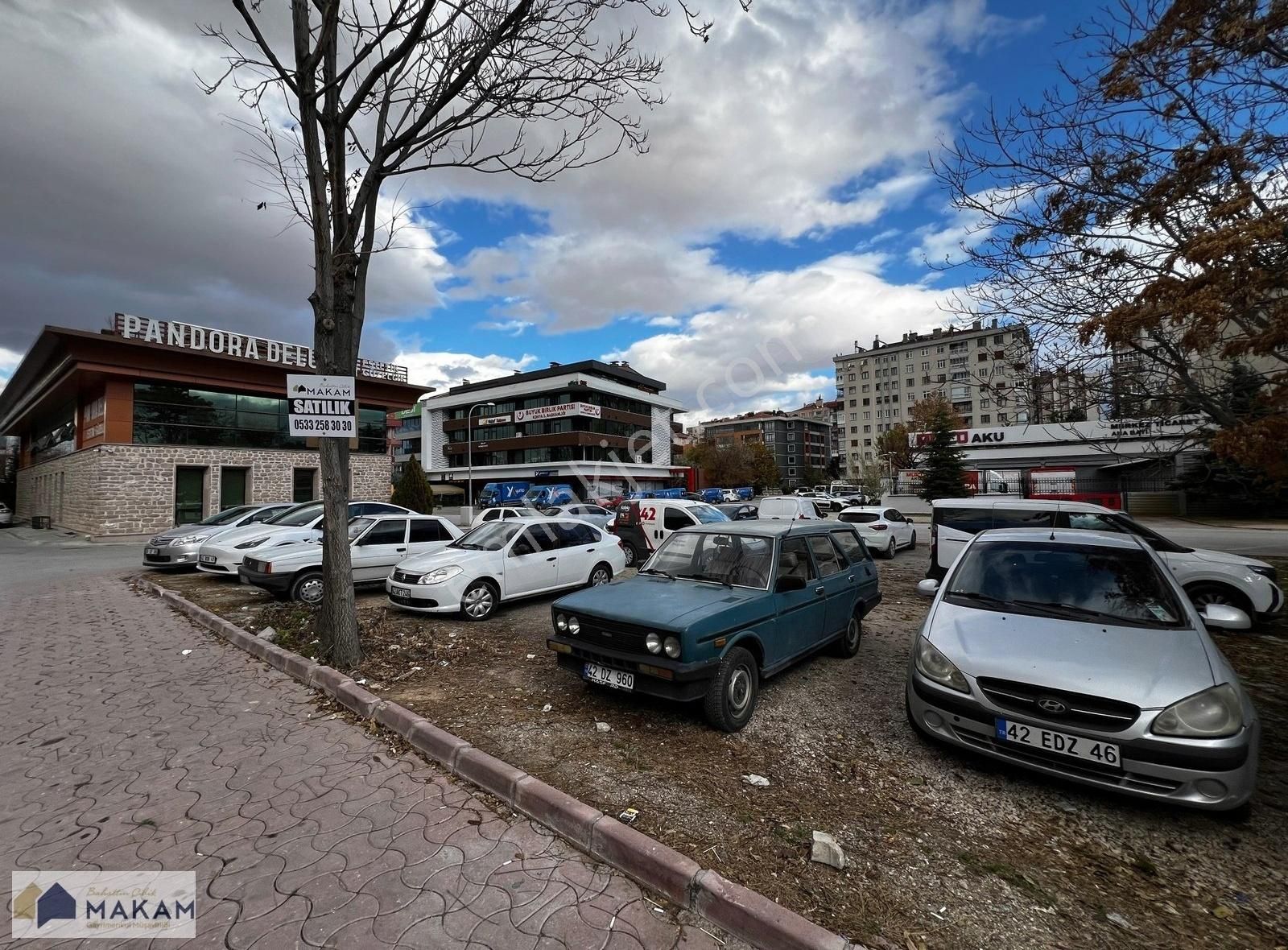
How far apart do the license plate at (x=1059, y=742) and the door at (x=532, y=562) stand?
6.49 meters

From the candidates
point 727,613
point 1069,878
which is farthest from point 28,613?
point 1069,878

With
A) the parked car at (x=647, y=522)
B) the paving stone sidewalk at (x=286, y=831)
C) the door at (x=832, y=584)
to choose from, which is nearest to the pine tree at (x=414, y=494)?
the parked car at (x=647, y=522)

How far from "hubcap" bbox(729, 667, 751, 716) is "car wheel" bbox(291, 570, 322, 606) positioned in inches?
291

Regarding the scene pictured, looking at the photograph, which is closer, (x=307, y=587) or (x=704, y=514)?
(x=307, y=587)

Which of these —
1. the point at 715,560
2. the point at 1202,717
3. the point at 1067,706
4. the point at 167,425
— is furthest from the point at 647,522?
the point at 167,425

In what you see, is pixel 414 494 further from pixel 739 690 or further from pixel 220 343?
pixel 739 690

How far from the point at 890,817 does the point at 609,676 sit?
2071 mm

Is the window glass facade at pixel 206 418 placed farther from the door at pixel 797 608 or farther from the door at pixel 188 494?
the door at pixel 797 608

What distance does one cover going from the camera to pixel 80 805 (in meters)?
3.23

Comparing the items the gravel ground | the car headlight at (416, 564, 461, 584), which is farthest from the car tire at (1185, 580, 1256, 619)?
the car headlight at (416, 564, 461, 584)

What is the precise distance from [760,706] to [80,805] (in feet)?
14.9

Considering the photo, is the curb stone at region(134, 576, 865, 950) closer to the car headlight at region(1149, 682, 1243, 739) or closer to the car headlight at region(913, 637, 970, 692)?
the car headlight at region(913, 637, 970, 692)

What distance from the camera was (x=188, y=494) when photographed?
2484 cm

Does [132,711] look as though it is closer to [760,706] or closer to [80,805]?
[80,805]
